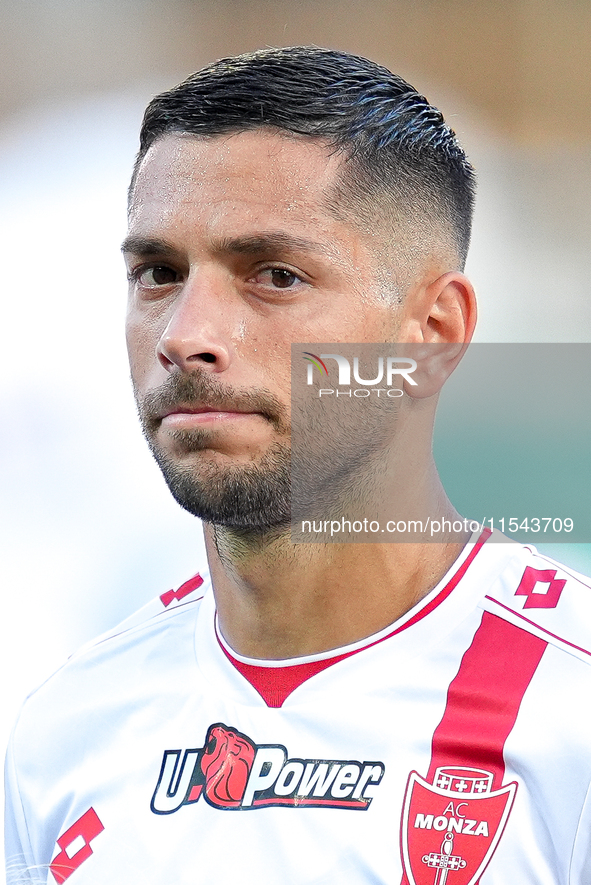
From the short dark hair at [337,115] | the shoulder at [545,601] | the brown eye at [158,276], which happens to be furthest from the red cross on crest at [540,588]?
the brown eye at [158,276]

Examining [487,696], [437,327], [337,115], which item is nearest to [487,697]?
[487,696]

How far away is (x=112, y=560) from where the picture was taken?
2250mm

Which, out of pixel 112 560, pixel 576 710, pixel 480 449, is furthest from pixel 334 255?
pixel 112 560

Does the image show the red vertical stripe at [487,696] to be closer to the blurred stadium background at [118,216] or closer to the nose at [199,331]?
the nose at [199,331]

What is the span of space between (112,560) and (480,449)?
41.5 inches

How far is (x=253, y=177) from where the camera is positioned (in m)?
0.84

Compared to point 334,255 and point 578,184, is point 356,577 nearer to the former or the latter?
point 334,255

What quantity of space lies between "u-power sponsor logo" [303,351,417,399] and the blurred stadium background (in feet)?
4.50

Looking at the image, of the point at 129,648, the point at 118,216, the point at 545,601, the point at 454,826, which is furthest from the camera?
the point at 118,216

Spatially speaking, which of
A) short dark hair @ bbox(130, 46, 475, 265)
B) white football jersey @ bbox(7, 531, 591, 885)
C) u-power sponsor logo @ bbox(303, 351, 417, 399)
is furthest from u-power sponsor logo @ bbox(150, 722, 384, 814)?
short dark hair @ bbox(130, 46, 475, 265)

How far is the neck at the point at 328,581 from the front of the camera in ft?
3.04

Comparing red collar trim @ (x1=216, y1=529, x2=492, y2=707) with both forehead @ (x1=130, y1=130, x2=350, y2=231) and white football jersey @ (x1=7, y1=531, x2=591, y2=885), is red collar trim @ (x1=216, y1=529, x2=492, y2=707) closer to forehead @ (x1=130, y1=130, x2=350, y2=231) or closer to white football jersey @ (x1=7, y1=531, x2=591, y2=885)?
white football jersey @ (x1=7, y1=531, x2=591, y2=885)

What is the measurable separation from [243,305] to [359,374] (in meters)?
0.14

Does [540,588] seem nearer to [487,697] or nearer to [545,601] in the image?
[545,601]
